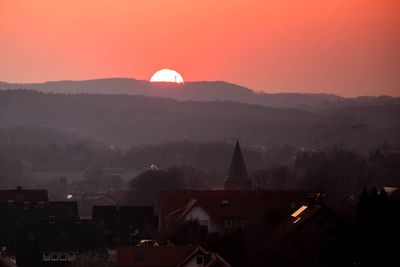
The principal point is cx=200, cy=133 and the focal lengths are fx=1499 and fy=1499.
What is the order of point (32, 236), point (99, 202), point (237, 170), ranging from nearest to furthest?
point (32, 236), point (237, 170), point (99, 202)

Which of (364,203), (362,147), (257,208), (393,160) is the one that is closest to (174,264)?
(364,203)

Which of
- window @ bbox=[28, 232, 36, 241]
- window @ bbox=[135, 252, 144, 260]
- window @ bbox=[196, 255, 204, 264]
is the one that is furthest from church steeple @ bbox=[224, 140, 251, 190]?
window @ bbox=[196, 255, 204, 264]

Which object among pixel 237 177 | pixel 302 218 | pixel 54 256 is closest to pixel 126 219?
pixel 54 256

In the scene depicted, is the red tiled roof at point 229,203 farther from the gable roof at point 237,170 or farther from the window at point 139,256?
the gable roof at point 237,170

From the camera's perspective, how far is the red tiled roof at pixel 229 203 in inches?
1986

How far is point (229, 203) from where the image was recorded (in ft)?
174

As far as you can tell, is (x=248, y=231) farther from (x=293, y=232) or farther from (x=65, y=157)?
(x=65, y=157)

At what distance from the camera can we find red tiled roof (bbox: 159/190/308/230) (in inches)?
1986

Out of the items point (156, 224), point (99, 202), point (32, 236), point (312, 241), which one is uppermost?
point (312, 241)

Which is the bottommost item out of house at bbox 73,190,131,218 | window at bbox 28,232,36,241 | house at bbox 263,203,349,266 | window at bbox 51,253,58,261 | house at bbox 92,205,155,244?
house at bbox 73,190,131,218

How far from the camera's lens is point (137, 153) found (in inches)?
7185

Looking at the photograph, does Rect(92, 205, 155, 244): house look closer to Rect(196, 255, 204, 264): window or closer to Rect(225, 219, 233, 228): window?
Rect(225, 219, 233, 228): window

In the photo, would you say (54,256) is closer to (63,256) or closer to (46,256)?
(46,256)

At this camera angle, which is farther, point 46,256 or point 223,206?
point 223,206
